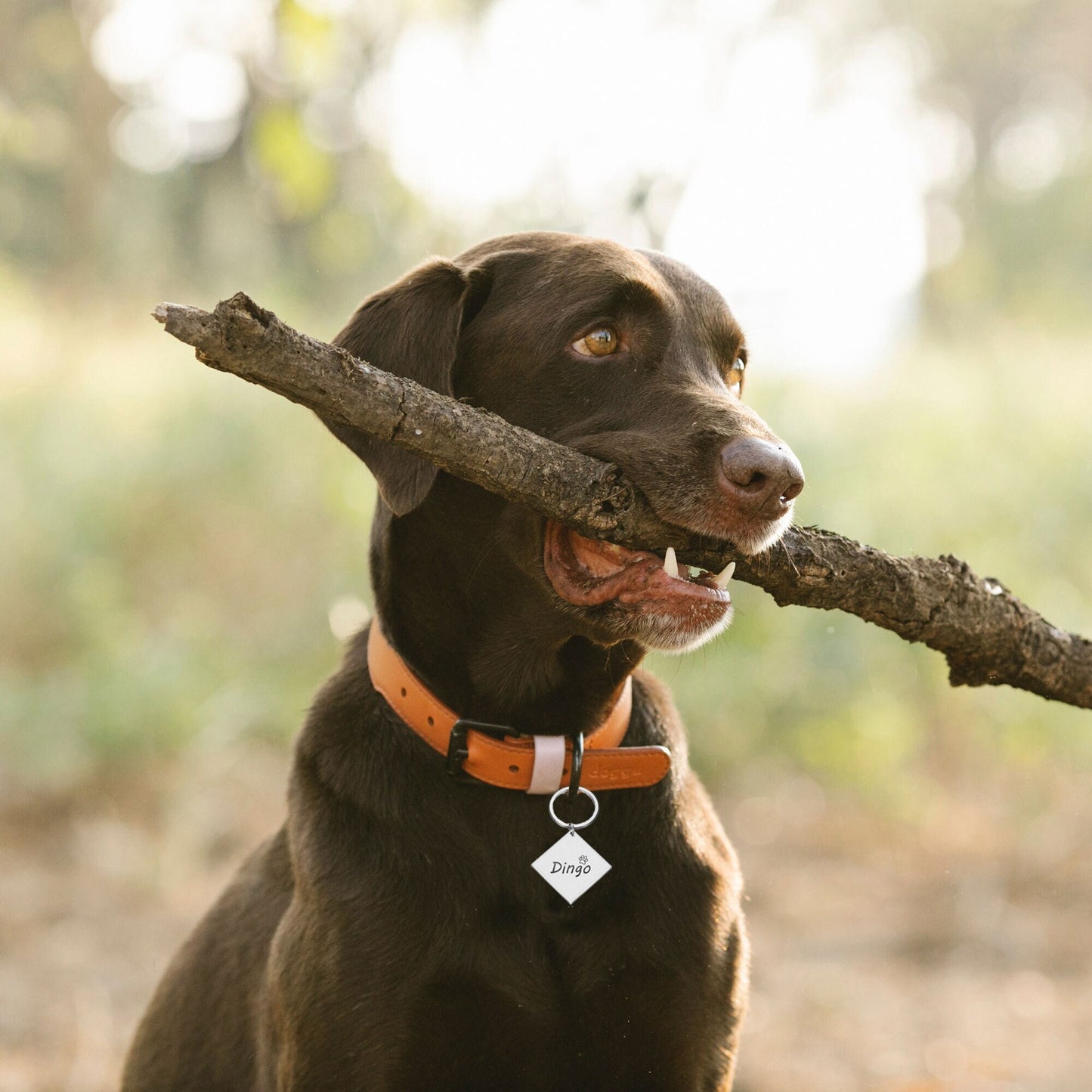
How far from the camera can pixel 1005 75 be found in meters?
24.2

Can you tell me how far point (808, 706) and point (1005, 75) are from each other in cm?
2117

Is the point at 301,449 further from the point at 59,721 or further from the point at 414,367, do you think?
the point at 414,367

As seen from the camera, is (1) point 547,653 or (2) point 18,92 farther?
(2) point 18,92

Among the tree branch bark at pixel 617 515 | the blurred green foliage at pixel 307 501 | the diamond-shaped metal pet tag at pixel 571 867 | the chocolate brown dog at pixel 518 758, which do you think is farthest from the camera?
the blurred green foliage at pixel 307 501

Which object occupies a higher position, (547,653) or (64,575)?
(64,575)

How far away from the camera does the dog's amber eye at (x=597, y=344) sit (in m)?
2.77

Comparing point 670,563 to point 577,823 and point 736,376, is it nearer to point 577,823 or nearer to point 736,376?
Answer: point 577,823

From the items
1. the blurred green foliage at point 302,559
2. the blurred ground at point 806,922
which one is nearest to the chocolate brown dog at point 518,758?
the blurred ground at point 806,922

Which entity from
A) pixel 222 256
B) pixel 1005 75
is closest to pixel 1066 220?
pixel 1005 75

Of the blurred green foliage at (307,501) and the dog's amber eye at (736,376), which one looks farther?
the blurred green foliage at (307,501)

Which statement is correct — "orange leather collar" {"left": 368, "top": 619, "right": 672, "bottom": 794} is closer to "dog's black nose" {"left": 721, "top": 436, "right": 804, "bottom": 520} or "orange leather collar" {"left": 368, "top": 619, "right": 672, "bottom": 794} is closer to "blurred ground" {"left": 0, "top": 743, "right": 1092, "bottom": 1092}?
"dog's black nose" {"left": 721, "top": 436, "right": 804, "bottom": 520}

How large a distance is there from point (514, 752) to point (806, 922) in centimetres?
341

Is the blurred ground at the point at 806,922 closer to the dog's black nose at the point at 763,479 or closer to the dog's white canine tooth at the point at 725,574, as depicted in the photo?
the dog's white canine tooth at the point at 725,574

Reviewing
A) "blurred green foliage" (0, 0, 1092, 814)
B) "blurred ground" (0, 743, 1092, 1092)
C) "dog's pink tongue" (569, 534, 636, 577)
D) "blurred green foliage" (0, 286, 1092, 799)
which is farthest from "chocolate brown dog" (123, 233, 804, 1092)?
"blurred green foliage" (0, 286, 1092, 799)
